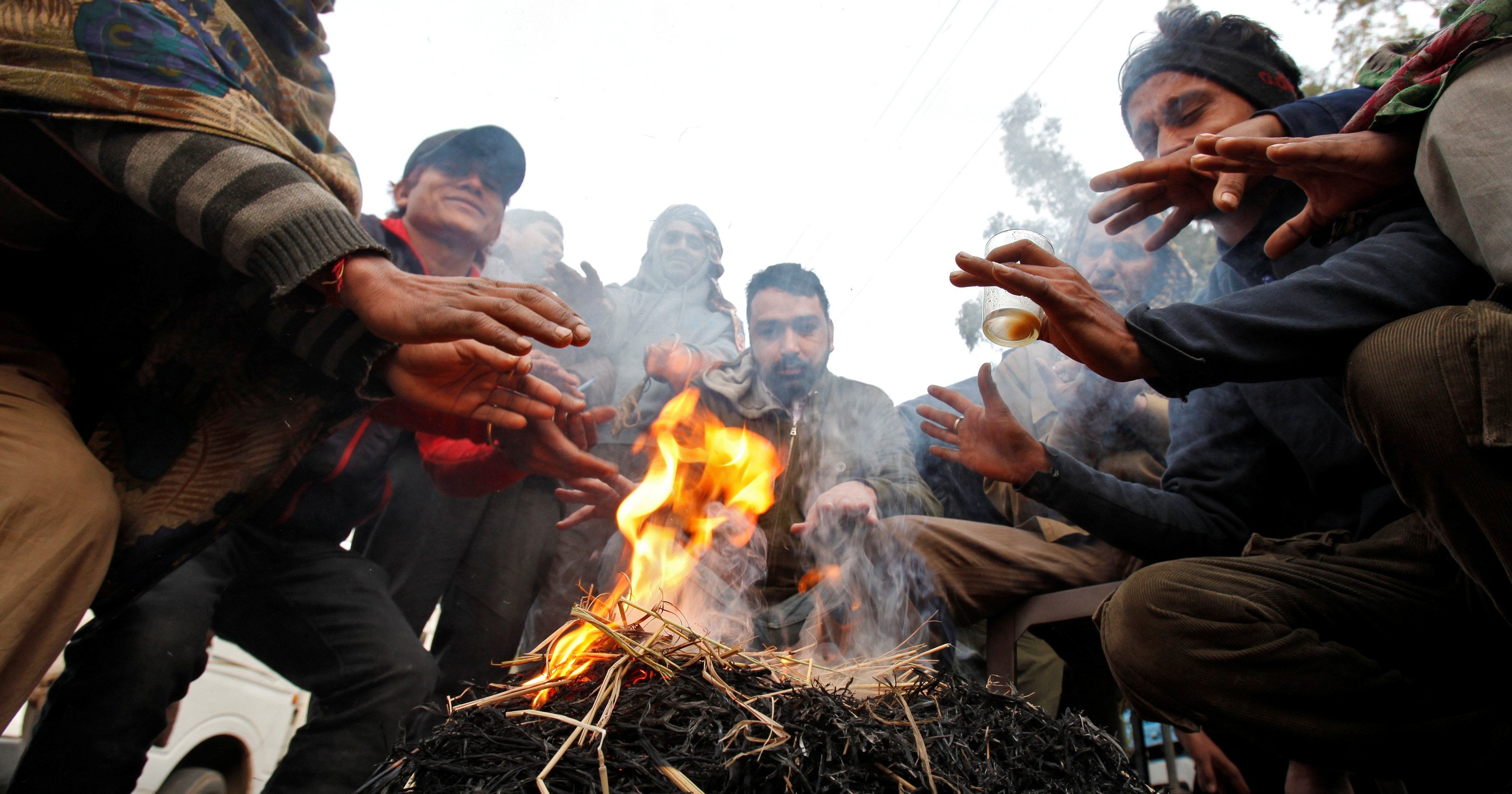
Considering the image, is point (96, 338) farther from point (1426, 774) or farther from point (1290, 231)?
point (1426, 774)

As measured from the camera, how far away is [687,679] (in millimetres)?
1461

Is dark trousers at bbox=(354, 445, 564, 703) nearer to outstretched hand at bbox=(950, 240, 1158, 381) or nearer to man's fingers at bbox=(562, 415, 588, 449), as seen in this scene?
man's fingers at bbox=(562, 415, 588, 449)

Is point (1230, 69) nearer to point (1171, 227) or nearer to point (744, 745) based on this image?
point (1171, 227)

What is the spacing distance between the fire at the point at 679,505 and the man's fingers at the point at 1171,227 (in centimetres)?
198

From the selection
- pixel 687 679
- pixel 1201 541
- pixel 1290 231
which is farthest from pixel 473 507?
pixel 1290 231

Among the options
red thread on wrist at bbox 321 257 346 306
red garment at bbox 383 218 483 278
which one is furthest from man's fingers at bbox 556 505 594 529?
red thread on wrist at bbox 321 257 346 306

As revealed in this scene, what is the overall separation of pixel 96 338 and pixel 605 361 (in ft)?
9.10

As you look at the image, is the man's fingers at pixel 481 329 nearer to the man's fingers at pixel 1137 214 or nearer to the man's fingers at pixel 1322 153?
the man's fingers at pixel 1322 153

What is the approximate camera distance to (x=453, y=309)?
178cm

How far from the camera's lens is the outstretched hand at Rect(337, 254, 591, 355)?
1.77 meters

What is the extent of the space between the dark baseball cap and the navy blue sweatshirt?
3140 mm

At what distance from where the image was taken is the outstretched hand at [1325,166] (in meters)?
1.68

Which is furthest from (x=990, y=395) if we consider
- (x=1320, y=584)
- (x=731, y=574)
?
(x=731, y=574)

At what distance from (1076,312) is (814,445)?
2441mm
